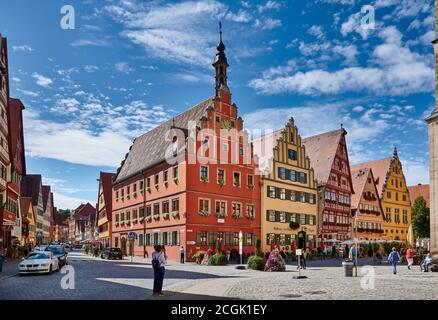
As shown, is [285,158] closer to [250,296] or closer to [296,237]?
[296,237]

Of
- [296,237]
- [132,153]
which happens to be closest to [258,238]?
[296,237]

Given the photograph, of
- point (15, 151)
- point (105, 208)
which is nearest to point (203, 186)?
point (15, 151)

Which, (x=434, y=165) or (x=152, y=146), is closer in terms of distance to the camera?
(x=434, y=165)

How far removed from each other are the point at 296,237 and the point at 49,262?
3672 centimetres

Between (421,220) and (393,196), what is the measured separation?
9.91m

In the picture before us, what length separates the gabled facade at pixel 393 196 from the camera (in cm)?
8019

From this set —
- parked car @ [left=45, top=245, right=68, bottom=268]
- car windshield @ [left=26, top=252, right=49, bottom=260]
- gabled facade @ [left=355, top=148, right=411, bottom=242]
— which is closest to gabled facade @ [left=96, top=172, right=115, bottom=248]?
parked car @ [left=45, top=245, right=68, bottom=268]

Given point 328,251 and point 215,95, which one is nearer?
point 215,95

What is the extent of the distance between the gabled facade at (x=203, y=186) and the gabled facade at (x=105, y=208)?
1897 cm

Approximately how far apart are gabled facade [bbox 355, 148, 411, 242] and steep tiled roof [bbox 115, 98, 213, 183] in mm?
36980

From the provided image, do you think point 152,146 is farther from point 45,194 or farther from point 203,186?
point 45,194

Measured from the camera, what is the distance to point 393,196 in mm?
82375
